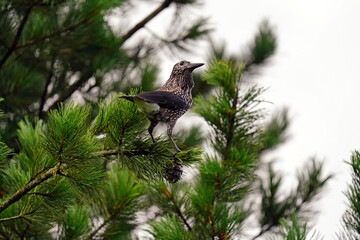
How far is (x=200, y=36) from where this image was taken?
10.3 feet

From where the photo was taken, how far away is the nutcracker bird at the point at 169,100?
131 centimetres

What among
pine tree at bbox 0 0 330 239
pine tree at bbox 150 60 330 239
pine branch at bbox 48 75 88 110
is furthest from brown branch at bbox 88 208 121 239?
pine branch at bbox 48 75 88 110

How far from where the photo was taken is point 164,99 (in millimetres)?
1355

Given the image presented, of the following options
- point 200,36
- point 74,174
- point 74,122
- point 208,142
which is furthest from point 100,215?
point 200,36

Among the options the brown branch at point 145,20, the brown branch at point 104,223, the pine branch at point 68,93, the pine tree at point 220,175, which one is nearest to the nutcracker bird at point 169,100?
the pine tree at point 220,175

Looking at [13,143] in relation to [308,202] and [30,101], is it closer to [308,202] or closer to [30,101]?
[30,101]

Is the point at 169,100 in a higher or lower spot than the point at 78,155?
higher

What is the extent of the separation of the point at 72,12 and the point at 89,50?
34 cm

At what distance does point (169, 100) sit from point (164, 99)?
0.02 m

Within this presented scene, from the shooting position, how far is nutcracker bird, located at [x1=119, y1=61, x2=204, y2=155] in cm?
131

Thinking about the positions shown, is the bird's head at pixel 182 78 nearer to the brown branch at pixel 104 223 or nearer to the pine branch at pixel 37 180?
the pine branch at pixel 37 180

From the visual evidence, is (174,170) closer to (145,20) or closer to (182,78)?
(182,78)

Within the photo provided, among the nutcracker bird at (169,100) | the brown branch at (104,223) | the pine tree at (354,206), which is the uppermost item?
the nutcracker bird at (169,100)

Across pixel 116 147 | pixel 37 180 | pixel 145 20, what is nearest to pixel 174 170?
pixel 116 147
